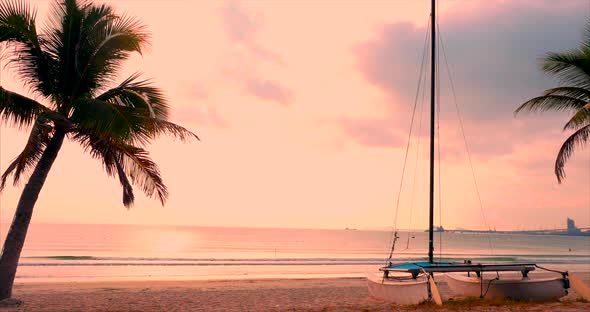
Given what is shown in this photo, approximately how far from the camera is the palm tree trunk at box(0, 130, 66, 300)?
1295 cm

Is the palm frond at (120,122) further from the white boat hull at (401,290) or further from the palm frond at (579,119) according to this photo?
the palm frond at (579,119)

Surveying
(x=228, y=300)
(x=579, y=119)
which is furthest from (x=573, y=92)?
(x=228, y=300)

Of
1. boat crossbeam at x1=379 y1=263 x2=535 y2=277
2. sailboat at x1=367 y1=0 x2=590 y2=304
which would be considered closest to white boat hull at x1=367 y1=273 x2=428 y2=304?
sailboat at x1=367 y1=0 x2=590 y2=304

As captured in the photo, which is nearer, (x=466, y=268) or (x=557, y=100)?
(x=466, y=268)

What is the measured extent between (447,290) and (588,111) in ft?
31.1

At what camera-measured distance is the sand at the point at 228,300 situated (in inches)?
521

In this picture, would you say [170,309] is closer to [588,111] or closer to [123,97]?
[123,97]

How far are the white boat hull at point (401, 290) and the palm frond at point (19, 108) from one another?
12074 millimetres

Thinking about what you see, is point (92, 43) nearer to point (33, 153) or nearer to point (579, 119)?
point (33, 153)

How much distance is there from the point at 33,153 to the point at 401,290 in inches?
473

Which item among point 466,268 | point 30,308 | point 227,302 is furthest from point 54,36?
point 466,268

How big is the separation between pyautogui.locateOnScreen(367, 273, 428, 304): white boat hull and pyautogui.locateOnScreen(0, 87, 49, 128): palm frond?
12.1 metres

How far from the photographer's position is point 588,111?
50.6 feet

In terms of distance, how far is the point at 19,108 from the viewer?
12.8 metres
